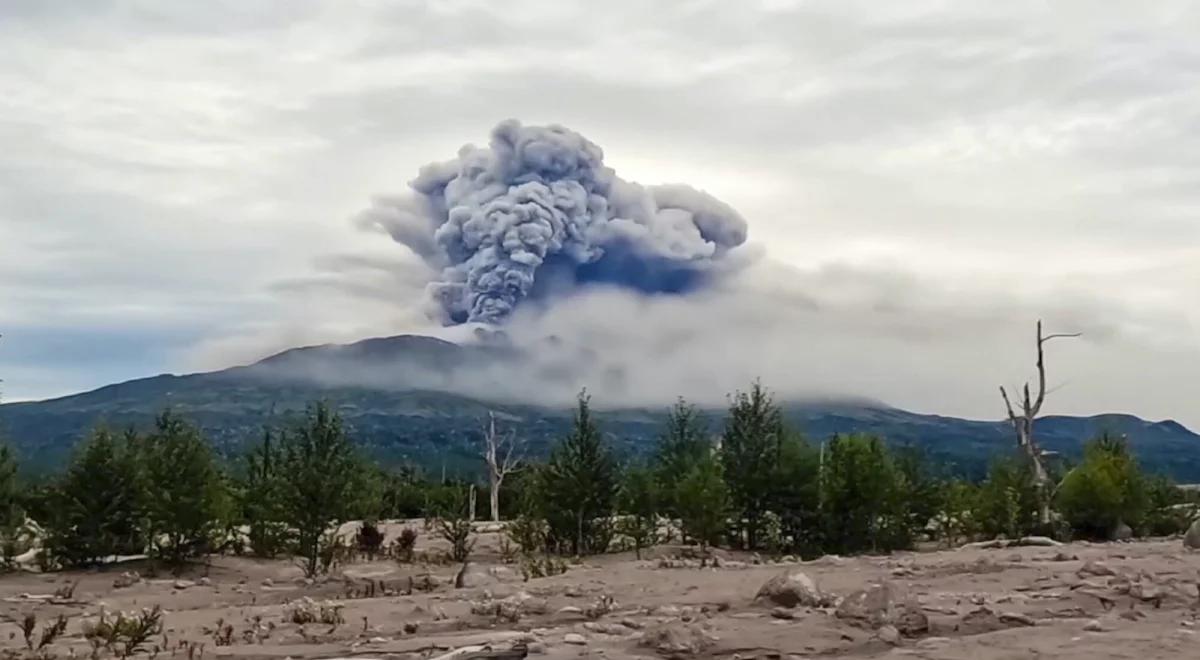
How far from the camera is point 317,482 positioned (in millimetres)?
29125

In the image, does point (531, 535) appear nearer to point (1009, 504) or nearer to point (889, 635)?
point (1009, 504)

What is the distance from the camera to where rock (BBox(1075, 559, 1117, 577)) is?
16.2 meters

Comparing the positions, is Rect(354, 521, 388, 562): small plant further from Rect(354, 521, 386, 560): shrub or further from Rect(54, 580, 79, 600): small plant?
Rect(54, 580, 79, 600): small plant

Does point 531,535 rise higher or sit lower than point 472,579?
higher

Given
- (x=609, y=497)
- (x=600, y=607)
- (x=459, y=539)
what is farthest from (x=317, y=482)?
(x=600, y=607)

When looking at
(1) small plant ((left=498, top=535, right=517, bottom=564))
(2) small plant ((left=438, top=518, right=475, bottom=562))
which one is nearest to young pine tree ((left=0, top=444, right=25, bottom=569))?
(2) small plant ((left=438, top=518, right=475, bottom=562))

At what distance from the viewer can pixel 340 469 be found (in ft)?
97.2

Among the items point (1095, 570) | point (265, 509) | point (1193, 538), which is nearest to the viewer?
point (1095, 570)

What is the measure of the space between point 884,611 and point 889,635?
72 cm

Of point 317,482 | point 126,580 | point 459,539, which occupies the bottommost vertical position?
point 126,580

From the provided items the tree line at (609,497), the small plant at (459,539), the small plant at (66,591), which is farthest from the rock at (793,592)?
the small plant at (459,539)

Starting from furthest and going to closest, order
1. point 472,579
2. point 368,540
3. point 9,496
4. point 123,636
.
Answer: point 368,540 → point 9,496 → point 472,579 → point 123,636

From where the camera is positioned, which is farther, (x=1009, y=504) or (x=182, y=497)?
(x=1009, y=504)

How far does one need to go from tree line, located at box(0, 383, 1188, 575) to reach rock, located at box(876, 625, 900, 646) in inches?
761
